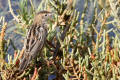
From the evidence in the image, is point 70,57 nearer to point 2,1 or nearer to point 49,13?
point 49,13

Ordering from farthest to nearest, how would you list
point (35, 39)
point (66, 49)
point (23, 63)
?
point (66, 49) < point (35, 39) < point (23, 63)

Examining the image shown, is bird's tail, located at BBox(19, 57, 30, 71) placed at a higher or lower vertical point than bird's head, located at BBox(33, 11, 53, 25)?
lower

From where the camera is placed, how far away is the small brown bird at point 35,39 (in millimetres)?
2572

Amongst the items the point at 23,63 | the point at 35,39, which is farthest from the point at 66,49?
the point at 23,63

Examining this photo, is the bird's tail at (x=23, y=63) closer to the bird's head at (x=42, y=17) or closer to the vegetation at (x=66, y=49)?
the vegetation at (x=66, y=49)

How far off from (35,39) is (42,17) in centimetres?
41

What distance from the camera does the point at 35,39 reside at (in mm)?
2717

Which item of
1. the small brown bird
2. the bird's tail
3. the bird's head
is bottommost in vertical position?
the bird's tail

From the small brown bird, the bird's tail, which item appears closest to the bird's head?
the small brown bird

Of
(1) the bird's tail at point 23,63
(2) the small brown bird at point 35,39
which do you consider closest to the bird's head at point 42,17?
(2) the small brown bird at point 35,39

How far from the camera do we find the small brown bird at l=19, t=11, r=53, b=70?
257 centimetres

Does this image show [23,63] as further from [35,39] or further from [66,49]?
[66,49]

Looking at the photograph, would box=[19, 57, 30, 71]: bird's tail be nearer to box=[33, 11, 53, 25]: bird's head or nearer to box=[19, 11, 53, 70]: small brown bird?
box=[19, 11, 53, 70]: small brown bird

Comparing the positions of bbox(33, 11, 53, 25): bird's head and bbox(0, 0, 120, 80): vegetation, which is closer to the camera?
bbox(0, 0, 120, 80): vegetation
